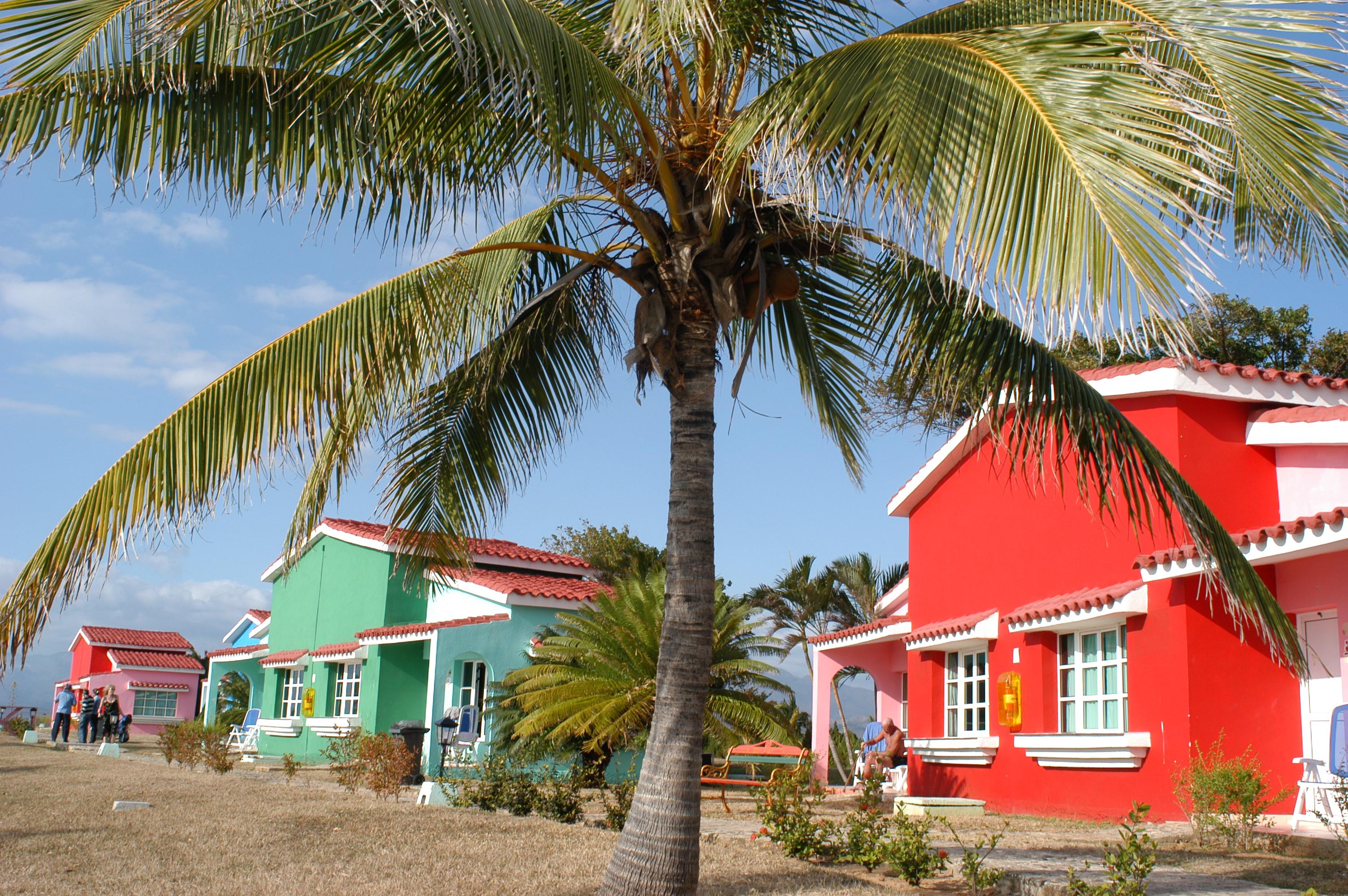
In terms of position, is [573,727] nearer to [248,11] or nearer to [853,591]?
[248,11]

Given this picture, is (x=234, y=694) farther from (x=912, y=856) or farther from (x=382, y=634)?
(x=912, y=856)

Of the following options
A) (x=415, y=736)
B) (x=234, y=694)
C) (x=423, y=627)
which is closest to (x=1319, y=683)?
(x=415, y=736)

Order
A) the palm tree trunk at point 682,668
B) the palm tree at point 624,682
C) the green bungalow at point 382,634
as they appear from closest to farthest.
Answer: the palm tree trunk at point 682,668
the palm tree at point 624,682
the green bungalow at point 382,634

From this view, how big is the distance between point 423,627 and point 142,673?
26681 millimetres

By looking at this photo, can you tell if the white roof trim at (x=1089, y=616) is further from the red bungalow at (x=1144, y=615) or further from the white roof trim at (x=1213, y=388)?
the white roof trim at (x=1213, y=388)

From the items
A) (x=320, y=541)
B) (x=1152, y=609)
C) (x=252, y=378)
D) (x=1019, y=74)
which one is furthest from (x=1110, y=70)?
(x=320, y=541)

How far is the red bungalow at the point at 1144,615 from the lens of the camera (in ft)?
33.7

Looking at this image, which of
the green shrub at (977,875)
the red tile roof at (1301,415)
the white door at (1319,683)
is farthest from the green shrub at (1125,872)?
the red tile roof at (1301,415)

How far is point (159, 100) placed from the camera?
545 centimetres

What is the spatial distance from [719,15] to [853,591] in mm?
26207

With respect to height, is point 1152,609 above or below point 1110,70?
below

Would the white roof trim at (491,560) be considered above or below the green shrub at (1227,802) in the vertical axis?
above

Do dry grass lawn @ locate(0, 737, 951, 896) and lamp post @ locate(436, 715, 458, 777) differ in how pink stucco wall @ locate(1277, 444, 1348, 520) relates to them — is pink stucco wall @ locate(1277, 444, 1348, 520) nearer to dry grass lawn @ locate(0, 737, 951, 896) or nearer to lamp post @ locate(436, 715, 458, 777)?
dry grass lawn @ locate(0, 737, 951, 896)

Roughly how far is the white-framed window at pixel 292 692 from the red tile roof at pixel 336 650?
76.9 inches
